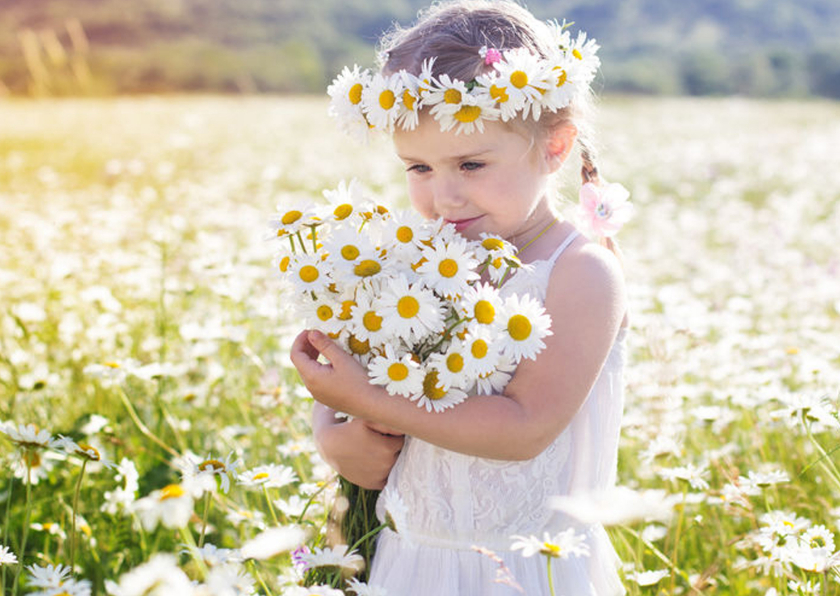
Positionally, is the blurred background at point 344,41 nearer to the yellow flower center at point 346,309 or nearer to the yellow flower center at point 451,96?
the yellow flower center at point 451,96

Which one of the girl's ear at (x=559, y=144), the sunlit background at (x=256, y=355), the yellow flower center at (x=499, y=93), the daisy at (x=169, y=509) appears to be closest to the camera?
the daisy at (x=169, y=509)

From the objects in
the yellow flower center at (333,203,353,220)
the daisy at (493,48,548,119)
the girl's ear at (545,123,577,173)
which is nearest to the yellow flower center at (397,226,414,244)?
the yellow flower center at (333,203,353,220)

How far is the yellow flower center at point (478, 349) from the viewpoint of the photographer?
1444 millimetres

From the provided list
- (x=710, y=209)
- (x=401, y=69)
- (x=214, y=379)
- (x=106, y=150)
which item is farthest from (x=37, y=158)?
(x=401, y=69)

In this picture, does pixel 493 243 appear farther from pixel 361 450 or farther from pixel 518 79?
pixel 361 450

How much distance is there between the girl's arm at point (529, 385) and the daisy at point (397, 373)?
93 millimetres

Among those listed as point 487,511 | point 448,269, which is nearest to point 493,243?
point 448,269

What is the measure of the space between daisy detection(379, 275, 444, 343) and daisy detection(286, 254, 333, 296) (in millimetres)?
108

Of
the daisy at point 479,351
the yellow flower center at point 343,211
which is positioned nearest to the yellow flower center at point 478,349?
the daisy at point 479,351

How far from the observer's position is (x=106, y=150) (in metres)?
10.0

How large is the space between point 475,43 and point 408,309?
2.08 feet

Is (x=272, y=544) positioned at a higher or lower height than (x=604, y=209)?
lower

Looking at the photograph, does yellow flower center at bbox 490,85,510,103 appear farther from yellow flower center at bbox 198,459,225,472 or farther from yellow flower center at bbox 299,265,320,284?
yellow flower center at bbox 198,459,225,472

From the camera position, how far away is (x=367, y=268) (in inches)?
58.2
